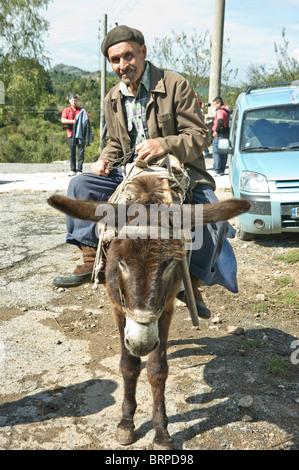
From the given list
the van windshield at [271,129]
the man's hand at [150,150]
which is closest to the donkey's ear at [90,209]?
the man's hand at [150,150]

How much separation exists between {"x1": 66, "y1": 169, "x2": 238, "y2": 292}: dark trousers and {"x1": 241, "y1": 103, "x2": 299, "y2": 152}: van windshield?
178 inches

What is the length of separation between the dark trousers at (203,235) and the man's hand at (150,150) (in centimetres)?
55

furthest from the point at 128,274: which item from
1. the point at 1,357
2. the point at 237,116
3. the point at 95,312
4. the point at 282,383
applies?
the point at 237,116

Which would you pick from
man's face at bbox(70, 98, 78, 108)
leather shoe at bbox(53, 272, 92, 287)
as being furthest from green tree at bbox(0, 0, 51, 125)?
leather shoe at bbox(53, 272, 92, 287)

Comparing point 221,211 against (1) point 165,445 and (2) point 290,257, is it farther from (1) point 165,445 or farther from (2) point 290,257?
(2) point 290,257

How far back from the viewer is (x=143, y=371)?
157 inches

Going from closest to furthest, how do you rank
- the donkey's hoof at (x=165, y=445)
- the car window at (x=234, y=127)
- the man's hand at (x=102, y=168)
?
the donkey's hoof at (x=165, y=445) < the man's hand at (x=102, y=168) < the car window at (x=234, y=127)

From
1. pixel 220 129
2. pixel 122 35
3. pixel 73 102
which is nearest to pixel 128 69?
pixel 122 35

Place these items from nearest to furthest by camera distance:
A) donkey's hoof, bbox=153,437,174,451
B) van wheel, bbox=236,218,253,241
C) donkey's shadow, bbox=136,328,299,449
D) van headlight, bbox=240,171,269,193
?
donkey's hoof, bbox=153,437,174,451 → donkey's shadow, bbox=136,328,299,449 → van headlight, bbox=240,171,269,193 → van wheel, bbox=236,218,253,241

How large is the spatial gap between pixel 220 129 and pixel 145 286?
40.7 ft

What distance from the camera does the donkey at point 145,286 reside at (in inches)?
A: 92.6

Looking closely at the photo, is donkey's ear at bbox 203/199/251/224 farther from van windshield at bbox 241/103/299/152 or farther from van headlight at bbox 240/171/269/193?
van windshield at bbox 241/103/299/152

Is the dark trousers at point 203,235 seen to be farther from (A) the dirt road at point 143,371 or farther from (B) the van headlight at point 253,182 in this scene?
(B) the van headlight at point 253,182

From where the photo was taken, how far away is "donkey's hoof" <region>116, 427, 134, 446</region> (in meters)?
3.02
